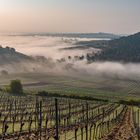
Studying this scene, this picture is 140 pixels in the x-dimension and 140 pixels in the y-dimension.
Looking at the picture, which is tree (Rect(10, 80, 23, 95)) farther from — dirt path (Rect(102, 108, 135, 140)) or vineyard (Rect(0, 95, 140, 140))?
dirt path (Rect(102, 108, 135, 140))

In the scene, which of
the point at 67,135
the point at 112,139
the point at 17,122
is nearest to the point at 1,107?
the point at 17,122

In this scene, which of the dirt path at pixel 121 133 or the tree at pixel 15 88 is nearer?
the dirt path at pixel 121 133

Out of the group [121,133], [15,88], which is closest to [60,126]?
[121,133]

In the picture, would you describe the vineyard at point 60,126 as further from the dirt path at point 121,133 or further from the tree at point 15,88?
the tree at point 15,88

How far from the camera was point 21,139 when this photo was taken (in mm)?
39188

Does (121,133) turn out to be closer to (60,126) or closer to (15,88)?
(60,126)

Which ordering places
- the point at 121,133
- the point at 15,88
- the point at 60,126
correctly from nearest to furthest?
the point at 121,133, the point at 60,126, the point at 15,88

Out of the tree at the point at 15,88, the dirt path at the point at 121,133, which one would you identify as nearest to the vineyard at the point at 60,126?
the dirt path at the point at 121,133

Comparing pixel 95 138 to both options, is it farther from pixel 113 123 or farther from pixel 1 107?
pixel 1 107

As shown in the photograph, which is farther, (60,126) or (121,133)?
(60,126)

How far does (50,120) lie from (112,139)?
72.8 feet

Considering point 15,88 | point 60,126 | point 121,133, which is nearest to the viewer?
point 121,133

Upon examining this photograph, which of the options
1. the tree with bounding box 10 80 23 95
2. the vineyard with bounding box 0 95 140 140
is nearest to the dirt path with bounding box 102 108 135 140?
the vineyard with bounding box 0 95 140 140

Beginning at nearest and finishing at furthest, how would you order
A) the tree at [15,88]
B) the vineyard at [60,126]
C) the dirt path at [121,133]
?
the vineyard at [60,126], the dirt path at [121,133], the tree at [15,88]
